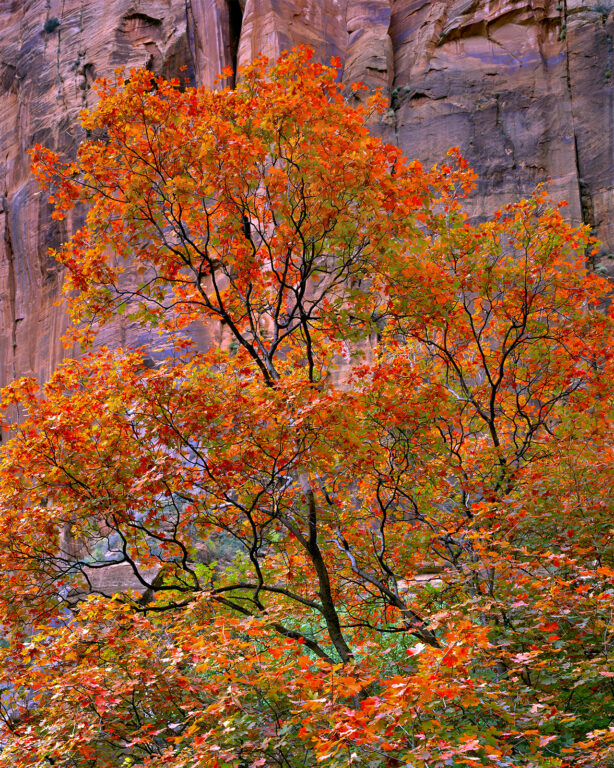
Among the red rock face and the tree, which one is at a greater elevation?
the red rock face

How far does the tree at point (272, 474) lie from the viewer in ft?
15.4

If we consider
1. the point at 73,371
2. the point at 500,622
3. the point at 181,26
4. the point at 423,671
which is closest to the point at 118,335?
the point at 181,26

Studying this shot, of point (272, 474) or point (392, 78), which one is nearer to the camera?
point (272, 474)

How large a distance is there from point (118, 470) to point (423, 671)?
3.71 meters

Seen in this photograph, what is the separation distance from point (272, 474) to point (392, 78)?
22700 millimetres

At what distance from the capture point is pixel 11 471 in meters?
6.56

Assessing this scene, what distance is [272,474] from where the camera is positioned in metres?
5.90

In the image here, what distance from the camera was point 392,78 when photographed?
2453cm

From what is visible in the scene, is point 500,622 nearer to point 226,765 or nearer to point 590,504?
point 590,504

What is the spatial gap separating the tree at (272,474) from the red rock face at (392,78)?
15343 mm

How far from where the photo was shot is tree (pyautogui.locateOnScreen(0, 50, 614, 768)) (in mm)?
4684

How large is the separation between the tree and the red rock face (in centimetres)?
1534

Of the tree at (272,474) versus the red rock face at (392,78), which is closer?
the tree at (272,474)

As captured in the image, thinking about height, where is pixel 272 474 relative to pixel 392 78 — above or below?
below
